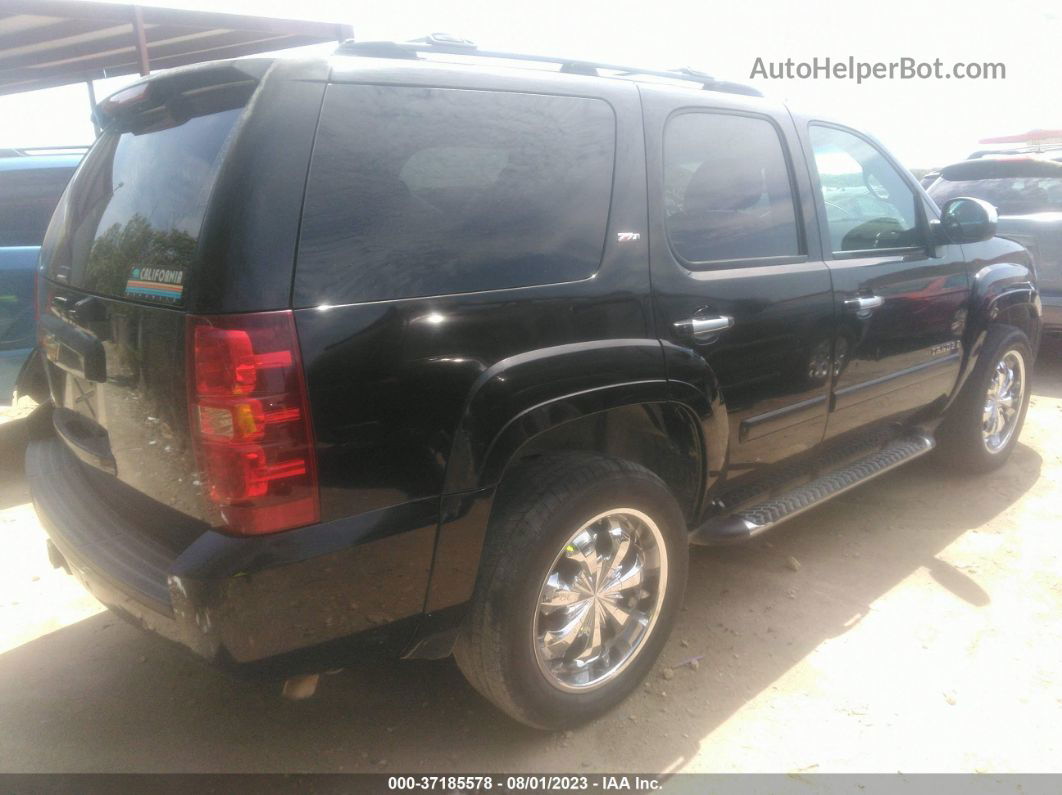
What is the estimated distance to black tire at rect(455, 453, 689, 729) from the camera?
2088 millimetres

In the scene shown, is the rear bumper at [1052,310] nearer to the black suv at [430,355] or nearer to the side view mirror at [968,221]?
the side view mirror at [968,221]

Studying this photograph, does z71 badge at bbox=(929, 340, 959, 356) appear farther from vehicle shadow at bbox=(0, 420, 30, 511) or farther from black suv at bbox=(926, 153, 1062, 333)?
vehicle shadow at bbox=(0, 420, 30, 511)

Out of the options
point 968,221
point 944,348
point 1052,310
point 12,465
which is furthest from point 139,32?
point 1052,310

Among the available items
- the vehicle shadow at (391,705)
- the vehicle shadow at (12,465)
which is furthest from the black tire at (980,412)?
the vehicle shadow at (12,465)

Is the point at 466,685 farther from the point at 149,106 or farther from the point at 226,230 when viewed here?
the point at 149,106

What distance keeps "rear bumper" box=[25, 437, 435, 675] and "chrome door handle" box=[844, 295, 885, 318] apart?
1988 millimetres

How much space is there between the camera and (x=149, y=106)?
2164 mm

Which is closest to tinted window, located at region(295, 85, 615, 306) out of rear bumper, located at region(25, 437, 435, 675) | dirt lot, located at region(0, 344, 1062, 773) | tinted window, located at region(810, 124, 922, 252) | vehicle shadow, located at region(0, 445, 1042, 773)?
rear bumper, located at region(25, 437, 435, 675)

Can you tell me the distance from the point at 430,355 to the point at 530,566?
2.09 feet

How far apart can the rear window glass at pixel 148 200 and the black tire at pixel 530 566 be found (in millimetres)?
985

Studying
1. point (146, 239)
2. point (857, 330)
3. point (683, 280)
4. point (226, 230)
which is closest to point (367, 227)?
point (226, 230)

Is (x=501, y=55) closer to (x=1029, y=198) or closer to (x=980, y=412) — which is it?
(x=980, y=412)

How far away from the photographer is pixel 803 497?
3027mm

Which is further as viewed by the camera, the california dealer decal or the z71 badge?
the z71 badge
